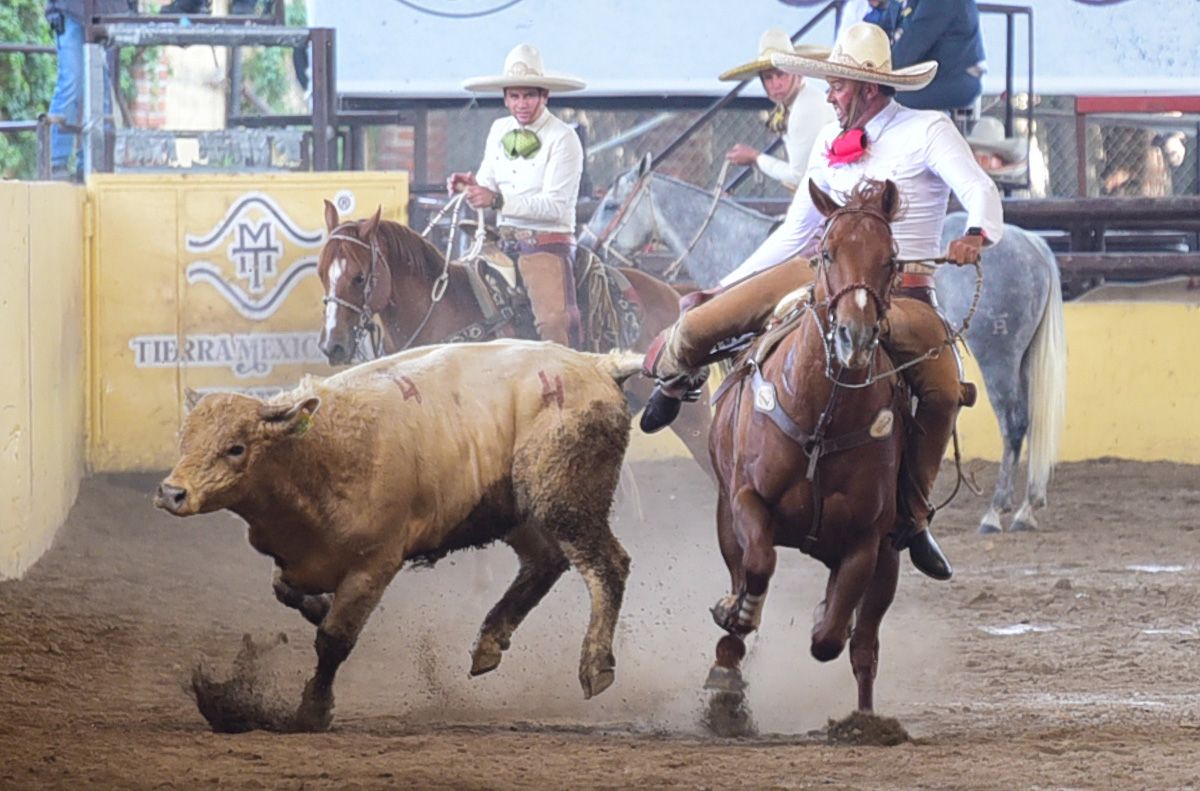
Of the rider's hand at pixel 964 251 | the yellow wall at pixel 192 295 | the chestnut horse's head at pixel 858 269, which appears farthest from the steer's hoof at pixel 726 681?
the yellow wall at pixel 192 295

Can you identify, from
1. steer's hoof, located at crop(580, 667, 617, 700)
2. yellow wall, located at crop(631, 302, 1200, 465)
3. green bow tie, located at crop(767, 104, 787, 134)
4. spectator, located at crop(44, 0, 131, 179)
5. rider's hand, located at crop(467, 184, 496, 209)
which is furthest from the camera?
yellow wall, located at crop(631, 302, 1200, 465)

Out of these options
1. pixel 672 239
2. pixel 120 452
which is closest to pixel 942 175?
pixel 672 239

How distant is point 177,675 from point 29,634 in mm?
642

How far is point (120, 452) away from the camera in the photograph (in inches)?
460

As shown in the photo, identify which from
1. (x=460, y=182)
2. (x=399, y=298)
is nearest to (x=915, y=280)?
(x=460, y=182)

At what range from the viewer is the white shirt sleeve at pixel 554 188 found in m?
10.6

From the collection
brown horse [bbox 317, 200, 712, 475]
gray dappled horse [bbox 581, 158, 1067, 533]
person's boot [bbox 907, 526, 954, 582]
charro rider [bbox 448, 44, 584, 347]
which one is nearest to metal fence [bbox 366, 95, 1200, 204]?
gray dappled horse [bbox 581, 158, 1067, 533]

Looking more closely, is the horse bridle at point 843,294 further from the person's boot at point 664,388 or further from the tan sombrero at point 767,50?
the tan sombrero at point 767,50

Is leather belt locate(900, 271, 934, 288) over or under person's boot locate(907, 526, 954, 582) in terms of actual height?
over

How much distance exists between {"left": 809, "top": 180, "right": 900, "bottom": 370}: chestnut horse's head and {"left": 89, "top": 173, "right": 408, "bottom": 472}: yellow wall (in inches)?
249

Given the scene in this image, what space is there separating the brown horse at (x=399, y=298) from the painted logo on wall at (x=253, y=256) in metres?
1.44

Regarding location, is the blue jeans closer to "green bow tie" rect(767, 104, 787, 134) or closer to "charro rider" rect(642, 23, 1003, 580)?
"green bow tie" rect(767, 104, 787, 134)

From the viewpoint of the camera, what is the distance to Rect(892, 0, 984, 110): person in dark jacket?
37.2ft

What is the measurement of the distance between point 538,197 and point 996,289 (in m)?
3.21
